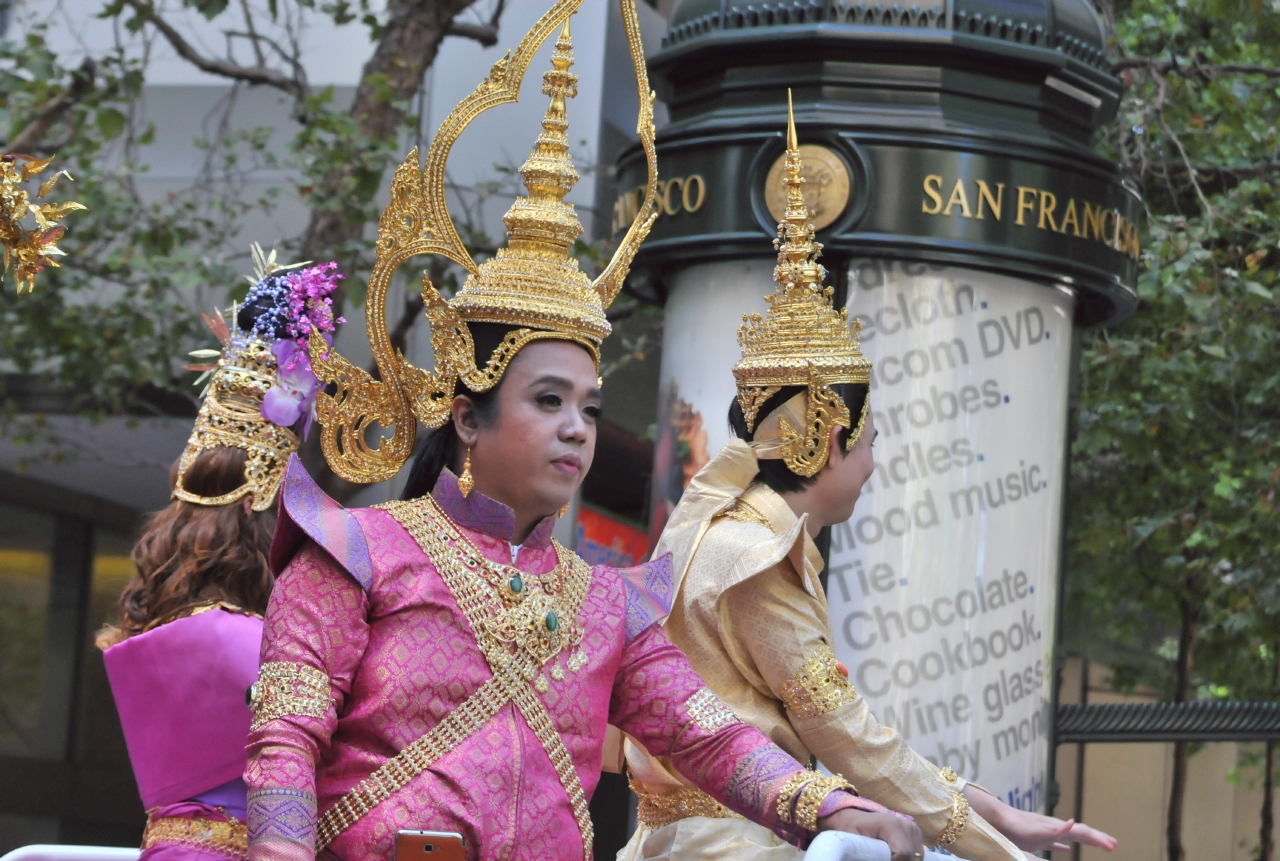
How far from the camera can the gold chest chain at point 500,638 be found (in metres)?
2.83

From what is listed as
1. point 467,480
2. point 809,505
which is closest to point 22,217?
point 467,480

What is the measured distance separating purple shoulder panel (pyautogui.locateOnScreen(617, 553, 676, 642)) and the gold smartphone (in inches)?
20.6

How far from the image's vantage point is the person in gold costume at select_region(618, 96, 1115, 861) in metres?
3.46

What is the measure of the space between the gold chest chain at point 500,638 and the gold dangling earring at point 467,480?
0.06 meters

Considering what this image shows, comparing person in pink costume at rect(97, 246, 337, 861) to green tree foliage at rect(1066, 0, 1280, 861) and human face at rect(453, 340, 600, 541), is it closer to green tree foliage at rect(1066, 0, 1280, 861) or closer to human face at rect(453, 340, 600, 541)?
human face at rect(453, 340, 600, 541)

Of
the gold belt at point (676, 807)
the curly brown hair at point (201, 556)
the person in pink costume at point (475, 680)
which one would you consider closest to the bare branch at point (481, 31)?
the curly brown hair at point (201, 556)

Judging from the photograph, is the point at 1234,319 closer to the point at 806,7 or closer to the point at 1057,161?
the point at 1057,161

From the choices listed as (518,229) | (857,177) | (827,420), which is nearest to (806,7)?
(857,177)

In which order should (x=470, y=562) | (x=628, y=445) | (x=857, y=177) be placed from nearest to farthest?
(x=470, y=562) < (x=857, y=177) < (x=628, y=445)

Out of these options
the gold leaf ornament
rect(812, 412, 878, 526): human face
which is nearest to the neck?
rect(812, 412, 878, 526): human face

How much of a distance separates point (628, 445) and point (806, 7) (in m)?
4.38

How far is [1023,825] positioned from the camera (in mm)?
3654

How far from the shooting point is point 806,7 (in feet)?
18.1

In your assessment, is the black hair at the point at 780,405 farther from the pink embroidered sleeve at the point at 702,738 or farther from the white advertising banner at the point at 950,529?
the white advertising banner at the point at 950,529
